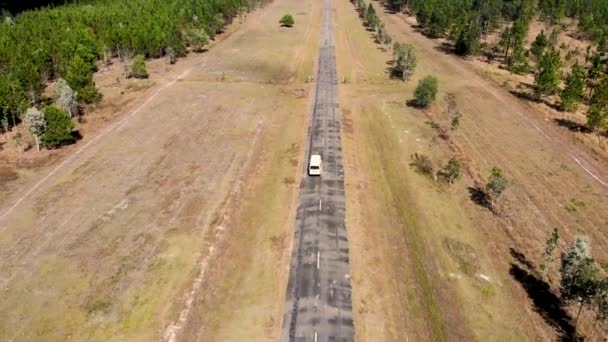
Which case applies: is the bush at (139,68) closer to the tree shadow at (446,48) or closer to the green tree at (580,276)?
the tree shadow at (446,48)

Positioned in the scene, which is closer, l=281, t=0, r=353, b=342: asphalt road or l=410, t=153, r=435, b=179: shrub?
l=281, t=0, r=353, b=342: asphalt road

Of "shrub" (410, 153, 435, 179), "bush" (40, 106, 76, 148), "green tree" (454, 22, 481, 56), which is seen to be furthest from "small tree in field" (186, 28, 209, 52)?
"shrub" (410, 153, 435, 179)

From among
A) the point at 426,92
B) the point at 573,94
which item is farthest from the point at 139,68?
the point at 573,94

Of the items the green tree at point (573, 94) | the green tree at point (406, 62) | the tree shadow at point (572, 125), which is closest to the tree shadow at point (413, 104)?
the green tree at point (406, 62)

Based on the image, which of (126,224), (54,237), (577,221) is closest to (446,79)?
(577,221)

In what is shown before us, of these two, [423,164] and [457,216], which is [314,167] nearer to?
[423,164]

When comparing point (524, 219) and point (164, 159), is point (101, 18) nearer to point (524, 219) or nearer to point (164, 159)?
point (164, 159)

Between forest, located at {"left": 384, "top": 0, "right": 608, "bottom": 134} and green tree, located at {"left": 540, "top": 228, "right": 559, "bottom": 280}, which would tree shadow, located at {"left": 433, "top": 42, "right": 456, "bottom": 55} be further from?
green tree, located at {"left": 540, "top": 228, "right": 559, "bottom": 280}
